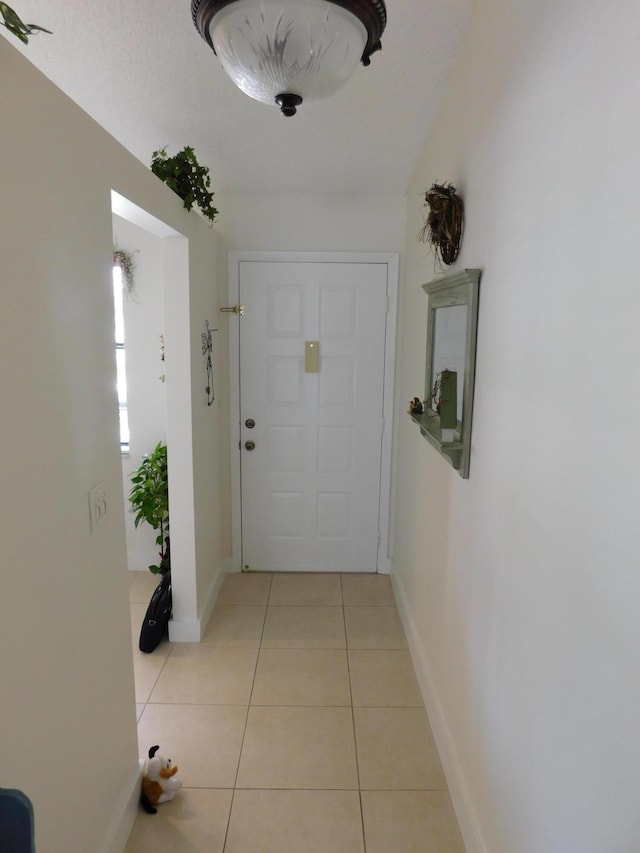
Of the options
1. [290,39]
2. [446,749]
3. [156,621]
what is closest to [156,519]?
[156,621]

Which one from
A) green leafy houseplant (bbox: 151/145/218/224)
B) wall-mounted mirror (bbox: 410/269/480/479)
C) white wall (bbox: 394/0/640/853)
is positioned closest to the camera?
white wall (bbox: 394/0/640/853)

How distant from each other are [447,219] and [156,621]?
2.32 metres

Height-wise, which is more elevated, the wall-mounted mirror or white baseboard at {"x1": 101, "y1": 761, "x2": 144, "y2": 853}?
the wall-mounted mirror

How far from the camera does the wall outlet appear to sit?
139 centimetres

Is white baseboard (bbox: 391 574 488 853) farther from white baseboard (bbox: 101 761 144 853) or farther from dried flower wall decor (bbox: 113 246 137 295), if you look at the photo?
dried flower wall decor (bbox: 113 246 137 295)

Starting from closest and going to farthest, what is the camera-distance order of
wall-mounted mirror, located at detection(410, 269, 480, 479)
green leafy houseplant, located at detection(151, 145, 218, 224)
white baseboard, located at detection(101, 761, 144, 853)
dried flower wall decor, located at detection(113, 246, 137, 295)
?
white baseboard, located at detection(101, 761, 144, 853)
wall-mounted mirror, located at detection(410, 269, 480, 479)
green leafy houseplant, located at detection(151, 145, 218, 224)
dried flower wall decor, located at detection(113, 246, 137, 295)

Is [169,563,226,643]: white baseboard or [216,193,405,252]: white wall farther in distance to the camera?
[216,193,405,252]: white wall

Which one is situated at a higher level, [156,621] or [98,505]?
[98,505]

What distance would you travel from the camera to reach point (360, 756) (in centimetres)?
200

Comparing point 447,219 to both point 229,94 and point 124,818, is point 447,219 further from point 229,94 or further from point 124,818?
point 124,818

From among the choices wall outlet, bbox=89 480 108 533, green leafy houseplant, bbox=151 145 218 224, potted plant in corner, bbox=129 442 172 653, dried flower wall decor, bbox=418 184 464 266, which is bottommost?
potted plant in corner, bbox=129 442 172 653

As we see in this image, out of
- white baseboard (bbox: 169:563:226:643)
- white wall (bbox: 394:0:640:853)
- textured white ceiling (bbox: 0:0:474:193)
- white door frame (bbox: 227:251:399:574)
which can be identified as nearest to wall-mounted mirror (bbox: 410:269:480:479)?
white wall (bbox: 394:0:640:853)

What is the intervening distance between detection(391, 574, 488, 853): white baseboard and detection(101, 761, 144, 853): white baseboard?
1078 millimetres

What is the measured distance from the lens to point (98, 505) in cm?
143
